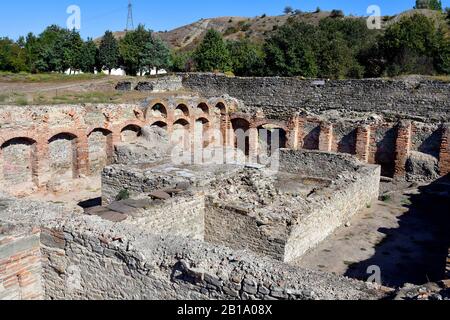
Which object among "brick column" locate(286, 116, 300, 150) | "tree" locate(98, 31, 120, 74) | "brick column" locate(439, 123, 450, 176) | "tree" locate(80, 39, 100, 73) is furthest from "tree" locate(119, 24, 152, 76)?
"brick column" locate(439, 123, 450, 176)

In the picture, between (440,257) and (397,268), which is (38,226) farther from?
(440,257)

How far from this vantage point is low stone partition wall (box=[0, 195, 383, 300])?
4726mm

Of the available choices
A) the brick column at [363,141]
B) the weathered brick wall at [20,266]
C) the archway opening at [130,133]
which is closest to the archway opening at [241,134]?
the archway opening at [130,133]

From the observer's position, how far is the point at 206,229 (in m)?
9.21

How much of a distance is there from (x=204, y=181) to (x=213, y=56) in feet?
90.3

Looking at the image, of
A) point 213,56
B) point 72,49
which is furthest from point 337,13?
point 72,49

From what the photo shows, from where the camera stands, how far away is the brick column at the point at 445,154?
15.4 metres

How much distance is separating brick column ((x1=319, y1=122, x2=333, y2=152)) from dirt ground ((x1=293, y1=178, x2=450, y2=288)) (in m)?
4.86

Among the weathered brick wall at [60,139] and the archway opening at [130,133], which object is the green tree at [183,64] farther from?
the archway opening at [130,133]

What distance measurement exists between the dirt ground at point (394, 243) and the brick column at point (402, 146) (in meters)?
2.97

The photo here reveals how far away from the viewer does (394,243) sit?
32.7 ft
